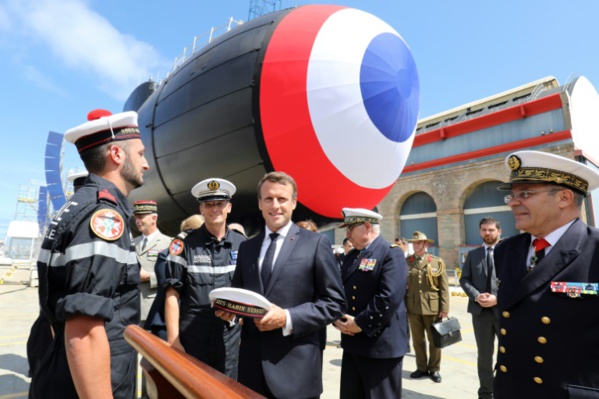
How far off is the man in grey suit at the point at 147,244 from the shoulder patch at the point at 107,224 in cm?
220

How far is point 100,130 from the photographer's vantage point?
1.49m

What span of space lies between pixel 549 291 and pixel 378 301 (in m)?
1.09

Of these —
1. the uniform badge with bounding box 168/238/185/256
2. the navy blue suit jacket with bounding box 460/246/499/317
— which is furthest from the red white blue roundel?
the navy blue suit jacket with bounding box 460/246/499/317

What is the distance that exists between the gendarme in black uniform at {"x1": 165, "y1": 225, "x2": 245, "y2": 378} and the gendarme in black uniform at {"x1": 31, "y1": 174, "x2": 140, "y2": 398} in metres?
0.92

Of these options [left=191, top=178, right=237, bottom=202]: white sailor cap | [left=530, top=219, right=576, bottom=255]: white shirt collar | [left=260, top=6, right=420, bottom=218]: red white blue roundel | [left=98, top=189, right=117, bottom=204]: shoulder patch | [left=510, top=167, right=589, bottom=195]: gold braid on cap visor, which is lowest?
[left=530, top=219, right=576, bottom=255]: white shirt collar

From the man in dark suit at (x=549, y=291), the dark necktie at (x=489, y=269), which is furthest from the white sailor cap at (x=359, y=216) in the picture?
the dark necktie at (x=489, y=269)

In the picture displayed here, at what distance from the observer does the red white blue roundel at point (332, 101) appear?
269 centimetres

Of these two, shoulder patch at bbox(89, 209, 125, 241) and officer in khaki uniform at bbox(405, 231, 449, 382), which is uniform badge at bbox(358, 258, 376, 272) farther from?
officer in khaki uniform at bbox(405, 231, 449, 382)

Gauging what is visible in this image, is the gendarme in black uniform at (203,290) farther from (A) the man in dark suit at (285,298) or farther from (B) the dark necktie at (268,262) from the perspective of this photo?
(B) the dark necktie at (268,262)

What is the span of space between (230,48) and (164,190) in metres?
1.59

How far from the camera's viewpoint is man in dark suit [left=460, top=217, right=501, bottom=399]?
10.7 ft

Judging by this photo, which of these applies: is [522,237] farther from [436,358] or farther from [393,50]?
[436,358]

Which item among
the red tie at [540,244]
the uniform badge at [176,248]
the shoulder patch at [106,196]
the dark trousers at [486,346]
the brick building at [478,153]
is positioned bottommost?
the dark trousers at [486,346]

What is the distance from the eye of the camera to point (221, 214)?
2.52m
